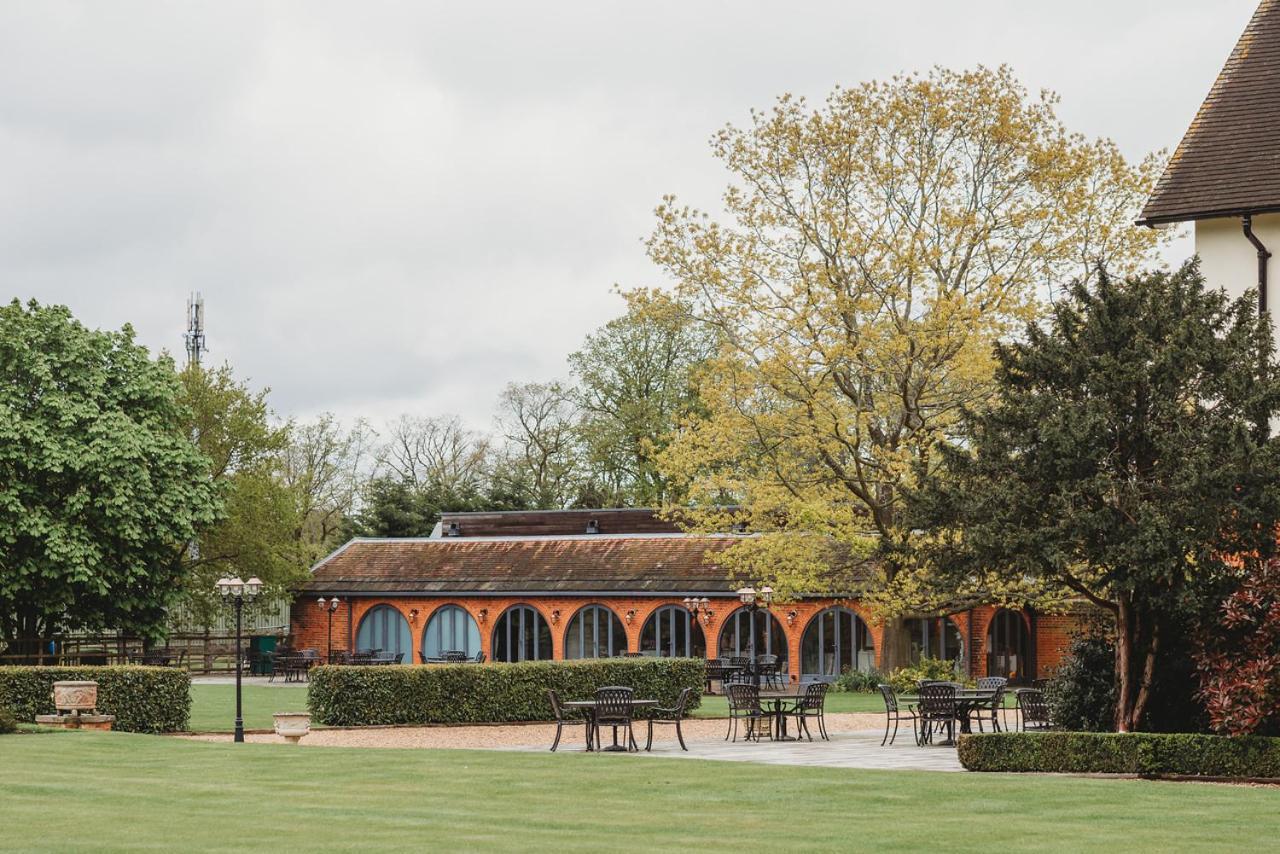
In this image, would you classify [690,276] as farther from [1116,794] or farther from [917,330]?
[1116,794]

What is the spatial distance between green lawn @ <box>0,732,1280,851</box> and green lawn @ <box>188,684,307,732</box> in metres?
8.55

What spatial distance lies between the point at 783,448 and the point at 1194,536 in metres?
16.0

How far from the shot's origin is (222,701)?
34.8 m

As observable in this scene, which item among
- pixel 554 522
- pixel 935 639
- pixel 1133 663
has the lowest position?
pixel 935 639

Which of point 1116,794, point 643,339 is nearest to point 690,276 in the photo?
point 1116,794

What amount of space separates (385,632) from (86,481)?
48.0 ft

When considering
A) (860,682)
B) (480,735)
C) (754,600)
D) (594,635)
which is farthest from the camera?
(594,635)

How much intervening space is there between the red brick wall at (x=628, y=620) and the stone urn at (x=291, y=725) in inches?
698

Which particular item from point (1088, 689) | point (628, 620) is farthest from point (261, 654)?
point (1088, 689)

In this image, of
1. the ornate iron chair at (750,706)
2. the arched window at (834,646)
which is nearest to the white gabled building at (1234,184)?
the ornate iron chair at (750,706)

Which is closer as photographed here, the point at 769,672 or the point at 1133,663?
the point at 1133,663

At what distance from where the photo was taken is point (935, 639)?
4016 centimetres

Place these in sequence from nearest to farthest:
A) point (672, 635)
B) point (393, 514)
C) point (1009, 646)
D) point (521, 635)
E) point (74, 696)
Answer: point (74, 696), point (1009, 646), point (672, 635), point (521, 635), point (393, 514)

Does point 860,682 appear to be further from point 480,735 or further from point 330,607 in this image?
point 330,607
